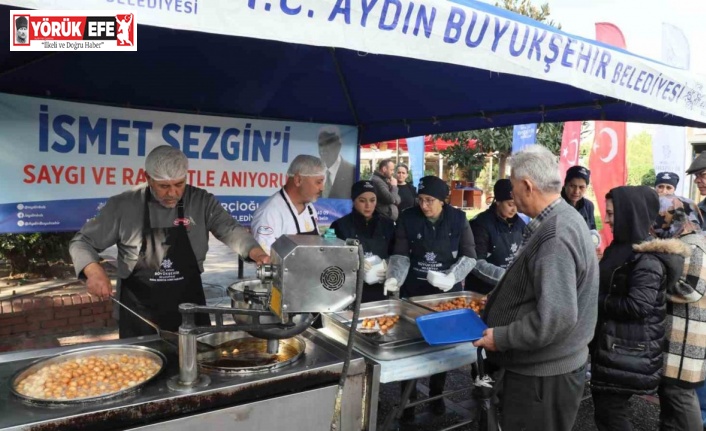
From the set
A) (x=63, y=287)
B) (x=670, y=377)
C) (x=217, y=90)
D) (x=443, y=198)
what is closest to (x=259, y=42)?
(x=217, y=90)

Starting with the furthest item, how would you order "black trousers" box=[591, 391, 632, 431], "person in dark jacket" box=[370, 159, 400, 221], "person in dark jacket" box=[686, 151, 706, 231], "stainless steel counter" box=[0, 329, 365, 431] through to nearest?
"person in dark jacket" box=[370, 159, 400, 221]
"person in dark jacket" box=[686, 151, 706, 231]
"black trousers" box=[591, 391, 632, 431]
"stainless steel counter" box=[0, 329, 365, 431]

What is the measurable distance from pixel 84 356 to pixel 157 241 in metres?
0.66

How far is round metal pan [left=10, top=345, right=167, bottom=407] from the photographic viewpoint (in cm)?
123

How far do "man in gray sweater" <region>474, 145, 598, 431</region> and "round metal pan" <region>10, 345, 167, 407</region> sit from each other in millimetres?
1248

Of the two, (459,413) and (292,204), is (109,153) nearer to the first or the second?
(292,204)

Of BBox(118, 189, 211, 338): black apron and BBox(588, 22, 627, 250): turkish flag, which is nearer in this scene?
BBox(118, 189, 211, 338): black apron

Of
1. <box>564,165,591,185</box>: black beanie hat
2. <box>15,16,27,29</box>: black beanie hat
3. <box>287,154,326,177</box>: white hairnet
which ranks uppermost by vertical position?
<box>15,16,27,29</box>: black beanie hat

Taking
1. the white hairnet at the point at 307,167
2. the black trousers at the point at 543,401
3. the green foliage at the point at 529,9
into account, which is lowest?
the black trousers at the point at 543,401

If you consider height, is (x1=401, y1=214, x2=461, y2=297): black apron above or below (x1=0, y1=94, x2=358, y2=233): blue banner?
below

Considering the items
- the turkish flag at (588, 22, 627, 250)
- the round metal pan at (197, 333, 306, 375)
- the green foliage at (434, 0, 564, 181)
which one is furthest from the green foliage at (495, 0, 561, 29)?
the round metal pan at (197, 333, 306, 375)

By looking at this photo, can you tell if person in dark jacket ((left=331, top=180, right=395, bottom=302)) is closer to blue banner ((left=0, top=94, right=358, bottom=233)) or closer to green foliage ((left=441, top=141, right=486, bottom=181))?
blue banner ((left=0, top=94, right=358, bottom=233))

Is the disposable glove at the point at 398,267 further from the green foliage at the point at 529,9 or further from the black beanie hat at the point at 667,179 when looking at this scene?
the green foliage at the point at 529,9

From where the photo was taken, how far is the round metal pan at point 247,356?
1479mm

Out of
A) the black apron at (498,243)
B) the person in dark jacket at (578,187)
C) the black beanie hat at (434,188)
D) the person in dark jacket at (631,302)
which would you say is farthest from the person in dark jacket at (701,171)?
the black beanie hat at (434,188)
